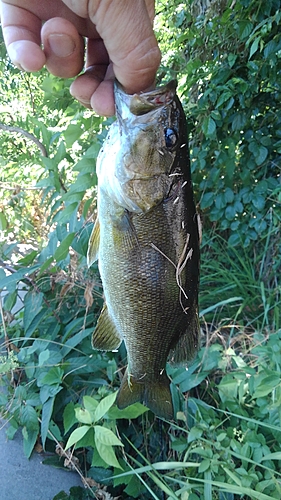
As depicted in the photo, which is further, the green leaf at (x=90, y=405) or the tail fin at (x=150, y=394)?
the green leaf at (x=90, y=405)

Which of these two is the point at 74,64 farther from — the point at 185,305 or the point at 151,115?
the point at 185,305

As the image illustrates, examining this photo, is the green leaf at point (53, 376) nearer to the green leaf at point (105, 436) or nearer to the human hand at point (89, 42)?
the green leaf at point (105, 436)

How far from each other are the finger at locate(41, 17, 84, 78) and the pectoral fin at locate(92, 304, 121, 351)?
2.77 feet

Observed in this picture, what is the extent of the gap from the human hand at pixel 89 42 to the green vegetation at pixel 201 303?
287 millimetres

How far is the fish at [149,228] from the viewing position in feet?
3.50

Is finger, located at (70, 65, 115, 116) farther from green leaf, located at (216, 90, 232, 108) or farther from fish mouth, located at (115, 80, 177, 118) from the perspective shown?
green leaf, located at (216, 90, 232, 108)

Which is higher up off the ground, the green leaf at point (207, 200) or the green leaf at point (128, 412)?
the green leaf at point (207, 200)

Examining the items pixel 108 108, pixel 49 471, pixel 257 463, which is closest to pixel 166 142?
pixel 108 108

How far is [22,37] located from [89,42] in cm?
28

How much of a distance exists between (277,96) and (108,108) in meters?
1.66

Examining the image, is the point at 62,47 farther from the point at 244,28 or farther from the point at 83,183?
the point at 244,28

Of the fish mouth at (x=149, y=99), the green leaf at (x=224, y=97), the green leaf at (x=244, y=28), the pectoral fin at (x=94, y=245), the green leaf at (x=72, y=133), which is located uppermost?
the green leaf at (x=244, y=28)

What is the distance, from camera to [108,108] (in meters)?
1.27

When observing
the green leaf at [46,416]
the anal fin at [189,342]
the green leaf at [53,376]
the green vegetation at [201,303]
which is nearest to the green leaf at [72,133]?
the green vegetation at [201,303]
